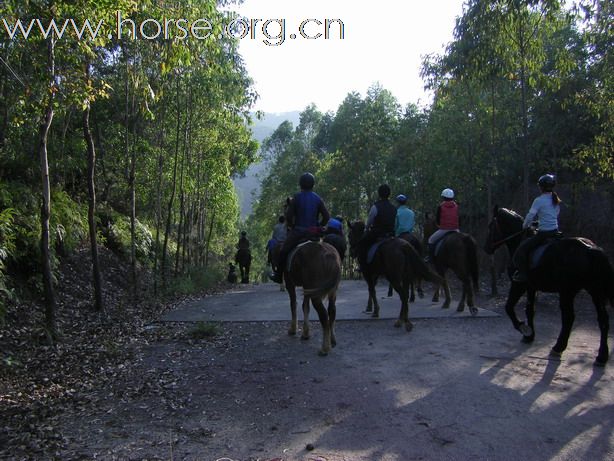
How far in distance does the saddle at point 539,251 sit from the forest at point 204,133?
5.01 metres

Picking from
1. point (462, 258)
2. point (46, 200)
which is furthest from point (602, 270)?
point (46, 200)

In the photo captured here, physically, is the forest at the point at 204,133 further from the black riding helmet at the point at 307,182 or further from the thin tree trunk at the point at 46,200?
the black riding helmet at the point at 307,182

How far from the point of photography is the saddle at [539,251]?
694 cm

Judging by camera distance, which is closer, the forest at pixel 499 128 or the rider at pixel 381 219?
the rider at pixel 381 219

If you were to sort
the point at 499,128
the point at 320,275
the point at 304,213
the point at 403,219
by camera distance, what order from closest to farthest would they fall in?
the point at 320,275
the point at 304,213
the point at 403,219
the point at 499,128

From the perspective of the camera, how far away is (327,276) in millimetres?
7172

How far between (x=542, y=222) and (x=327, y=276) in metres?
3.24

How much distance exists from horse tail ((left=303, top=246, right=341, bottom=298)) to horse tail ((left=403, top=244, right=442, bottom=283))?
5.96 feet

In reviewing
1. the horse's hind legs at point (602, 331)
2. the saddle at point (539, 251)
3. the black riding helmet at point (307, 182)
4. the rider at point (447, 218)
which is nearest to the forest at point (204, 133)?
the black riding helmet at point (307, 182)

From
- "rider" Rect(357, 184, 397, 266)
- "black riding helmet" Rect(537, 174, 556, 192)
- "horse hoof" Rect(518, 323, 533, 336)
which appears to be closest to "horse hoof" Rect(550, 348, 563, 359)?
"horse hoof" Rect(518, 323, 533, 336)

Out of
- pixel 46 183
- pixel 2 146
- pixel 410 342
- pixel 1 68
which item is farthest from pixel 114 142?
pixel 410 342

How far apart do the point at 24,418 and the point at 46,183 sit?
3.83m

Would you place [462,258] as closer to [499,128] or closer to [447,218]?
[447,218]

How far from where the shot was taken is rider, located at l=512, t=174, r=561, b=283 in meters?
7.14
